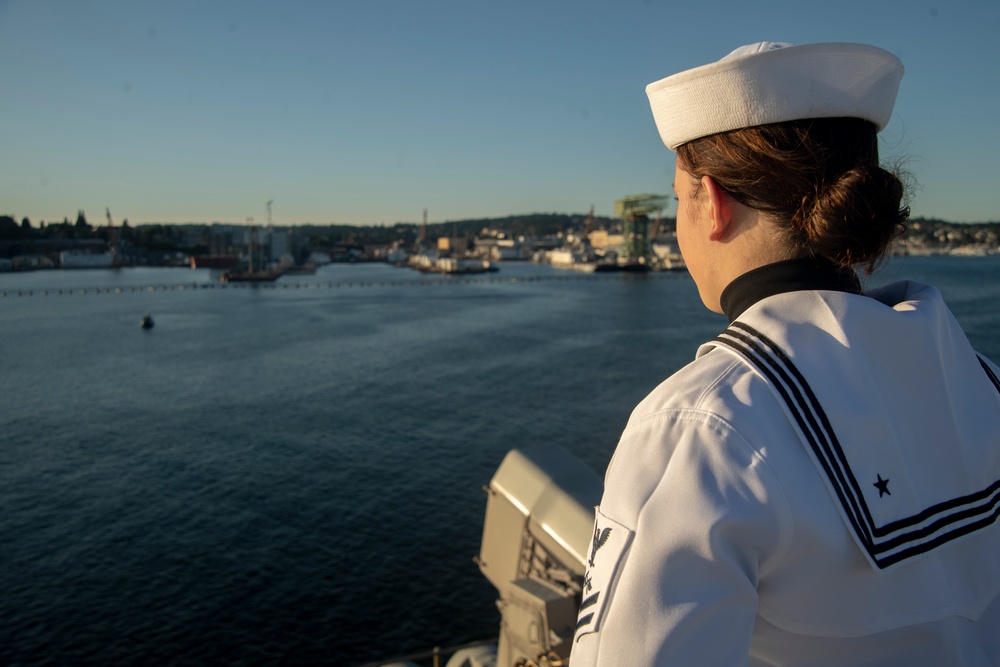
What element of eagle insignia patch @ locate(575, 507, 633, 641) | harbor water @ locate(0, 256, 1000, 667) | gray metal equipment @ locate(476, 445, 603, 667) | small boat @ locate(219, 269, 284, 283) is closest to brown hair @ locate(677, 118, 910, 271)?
harbor water @ locate(0, 256, 1000, 667)

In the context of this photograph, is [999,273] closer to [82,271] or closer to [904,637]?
[904,637]

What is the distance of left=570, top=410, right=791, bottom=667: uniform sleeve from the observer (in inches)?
15.0

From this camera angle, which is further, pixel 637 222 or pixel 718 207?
pixel 637 222

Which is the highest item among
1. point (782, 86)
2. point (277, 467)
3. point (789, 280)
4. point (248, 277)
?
point (782, 86)

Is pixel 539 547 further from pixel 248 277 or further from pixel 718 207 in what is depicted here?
pixel 248 277

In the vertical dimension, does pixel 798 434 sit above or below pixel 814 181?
below

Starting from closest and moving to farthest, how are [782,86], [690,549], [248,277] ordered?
1. [690,549]
2. [782,86]
3. [248,277]

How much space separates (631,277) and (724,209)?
168ft

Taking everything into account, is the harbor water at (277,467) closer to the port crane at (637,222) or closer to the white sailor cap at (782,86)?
the white sailor cap at (782,86)

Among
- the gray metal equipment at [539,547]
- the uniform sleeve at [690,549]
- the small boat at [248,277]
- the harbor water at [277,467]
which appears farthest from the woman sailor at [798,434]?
the small boat at [248,277]

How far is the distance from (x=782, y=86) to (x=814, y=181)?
68 mm

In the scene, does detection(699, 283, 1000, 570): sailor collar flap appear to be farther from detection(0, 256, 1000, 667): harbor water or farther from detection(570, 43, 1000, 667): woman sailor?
detection(0, 256, 1000, 667): harbor water

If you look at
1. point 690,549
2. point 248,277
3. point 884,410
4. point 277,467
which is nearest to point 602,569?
point 690,549

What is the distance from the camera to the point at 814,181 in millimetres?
494
